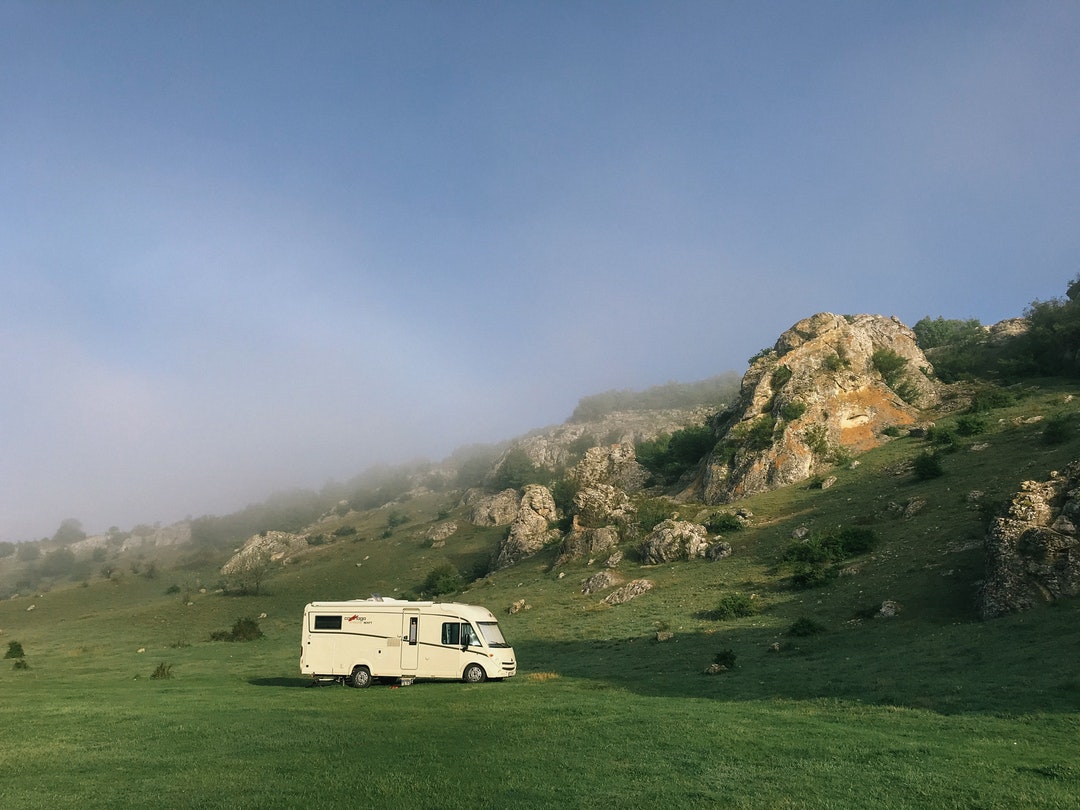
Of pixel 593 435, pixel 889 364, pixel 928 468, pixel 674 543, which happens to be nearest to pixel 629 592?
pixel 674 543

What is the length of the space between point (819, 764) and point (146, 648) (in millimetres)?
61030

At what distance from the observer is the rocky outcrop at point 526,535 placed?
8000 cm

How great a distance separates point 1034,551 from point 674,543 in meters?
32.3

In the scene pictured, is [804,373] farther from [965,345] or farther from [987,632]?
[987,632]

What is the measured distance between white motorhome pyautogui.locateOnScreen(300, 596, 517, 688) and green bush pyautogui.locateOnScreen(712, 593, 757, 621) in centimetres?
1698

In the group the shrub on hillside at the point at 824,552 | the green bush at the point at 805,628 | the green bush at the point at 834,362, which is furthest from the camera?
the green bush at the point at 834,362

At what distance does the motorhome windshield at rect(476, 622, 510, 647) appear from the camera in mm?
28734

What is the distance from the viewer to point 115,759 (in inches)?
555

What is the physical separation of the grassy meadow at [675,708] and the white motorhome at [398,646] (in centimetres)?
115

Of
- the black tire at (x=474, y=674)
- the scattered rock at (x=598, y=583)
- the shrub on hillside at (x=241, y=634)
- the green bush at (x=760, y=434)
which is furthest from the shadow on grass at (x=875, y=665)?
the green bush at (x=760, y=434)

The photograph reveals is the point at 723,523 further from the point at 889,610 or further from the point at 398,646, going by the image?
the point at 398,646

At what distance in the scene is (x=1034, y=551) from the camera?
27.4 m

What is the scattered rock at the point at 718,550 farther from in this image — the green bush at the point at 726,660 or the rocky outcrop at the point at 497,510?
the rocky outcrop at the point at 497,510

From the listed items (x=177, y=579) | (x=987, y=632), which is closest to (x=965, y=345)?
(x=987, y=632)
